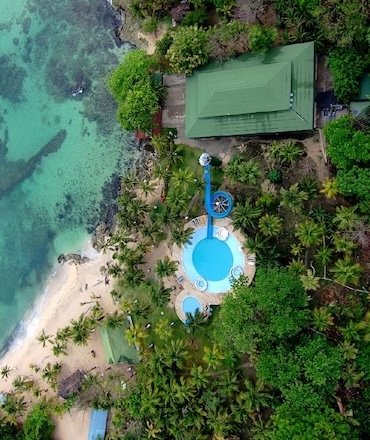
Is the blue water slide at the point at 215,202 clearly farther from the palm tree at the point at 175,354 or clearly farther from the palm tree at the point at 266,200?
the palm tree at the point at 175,354

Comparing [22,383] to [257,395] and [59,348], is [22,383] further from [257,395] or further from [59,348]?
[257,395]

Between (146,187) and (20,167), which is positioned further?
(20,167)

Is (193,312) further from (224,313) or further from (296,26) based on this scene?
(296,26)

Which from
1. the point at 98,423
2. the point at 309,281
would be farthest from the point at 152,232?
the point at 98,423

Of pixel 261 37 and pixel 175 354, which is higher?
pixel 261 37

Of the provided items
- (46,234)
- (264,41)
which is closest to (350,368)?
(264,41)

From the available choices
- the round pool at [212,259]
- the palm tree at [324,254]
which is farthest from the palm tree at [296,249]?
the round pool at [212,259]

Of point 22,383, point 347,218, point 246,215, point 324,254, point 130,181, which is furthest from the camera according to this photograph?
point 22,383
